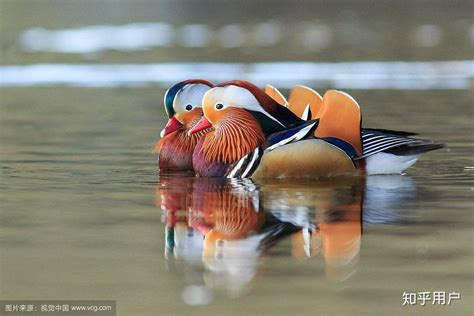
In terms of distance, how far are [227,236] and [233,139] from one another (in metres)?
2.34

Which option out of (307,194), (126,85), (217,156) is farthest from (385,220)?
(126,85)

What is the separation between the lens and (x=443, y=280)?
22.1 ft

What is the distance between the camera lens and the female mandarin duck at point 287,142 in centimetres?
992

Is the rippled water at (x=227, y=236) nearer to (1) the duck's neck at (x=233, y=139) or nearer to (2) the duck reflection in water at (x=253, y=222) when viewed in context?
(2) the duck reflection in water at (x=253, y=222)

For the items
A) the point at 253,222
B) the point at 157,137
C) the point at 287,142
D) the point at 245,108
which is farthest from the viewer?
the point at 157,137

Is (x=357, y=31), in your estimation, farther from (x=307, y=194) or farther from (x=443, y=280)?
(x=443, y=280)

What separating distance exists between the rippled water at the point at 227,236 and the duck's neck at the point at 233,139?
0.86ft

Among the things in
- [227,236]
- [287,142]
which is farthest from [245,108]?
[227,236]

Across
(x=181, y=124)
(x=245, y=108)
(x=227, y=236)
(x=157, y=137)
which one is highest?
(x=245, y=108)

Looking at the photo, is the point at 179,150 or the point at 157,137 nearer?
the point at 179,150

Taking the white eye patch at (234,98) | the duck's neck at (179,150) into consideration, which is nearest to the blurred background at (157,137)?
the duck's neck at (179,150)

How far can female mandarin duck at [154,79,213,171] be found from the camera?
10945 millimetres

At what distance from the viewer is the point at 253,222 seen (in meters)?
8.28

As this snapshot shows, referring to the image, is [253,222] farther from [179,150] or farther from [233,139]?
[179,150]
